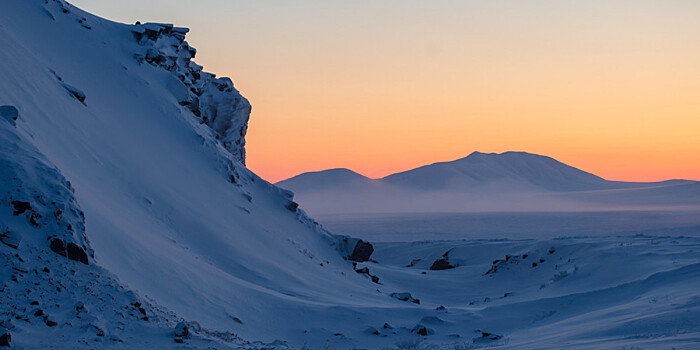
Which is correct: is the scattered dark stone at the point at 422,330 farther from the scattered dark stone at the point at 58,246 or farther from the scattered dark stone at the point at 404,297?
the scattered dark stone at the point at 58,246

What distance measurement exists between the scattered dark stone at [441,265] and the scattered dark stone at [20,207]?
930 inches

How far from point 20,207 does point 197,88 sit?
2043 centimetres

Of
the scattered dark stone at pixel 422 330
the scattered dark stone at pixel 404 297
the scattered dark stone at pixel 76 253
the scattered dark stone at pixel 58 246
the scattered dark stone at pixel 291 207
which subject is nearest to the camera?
the scattered dark stone at pixel 58 246

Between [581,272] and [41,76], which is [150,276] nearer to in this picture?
[41,76]

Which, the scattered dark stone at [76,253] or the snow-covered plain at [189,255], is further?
the scattered dark stone at [76,253]

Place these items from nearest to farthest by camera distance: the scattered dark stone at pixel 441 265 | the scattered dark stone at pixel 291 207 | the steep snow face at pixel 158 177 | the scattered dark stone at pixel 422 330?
the steep snow face at pixel 158 177 → the scattered dark stone at pixel 422 330 → the scattered dark stone at pixel 291 207 → the scattered dark stone at pixel 441 265

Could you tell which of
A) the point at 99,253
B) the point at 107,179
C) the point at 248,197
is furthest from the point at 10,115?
the point at 248,197

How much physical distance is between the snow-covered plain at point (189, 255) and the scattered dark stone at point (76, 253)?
29mm

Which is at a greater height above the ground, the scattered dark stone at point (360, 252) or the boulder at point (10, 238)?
the boulder at point (10, 238)

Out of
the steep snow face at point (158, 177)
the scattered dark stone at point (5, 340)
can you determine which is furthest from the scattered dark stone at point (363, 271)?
the scattered dark stone at point (5, 340)

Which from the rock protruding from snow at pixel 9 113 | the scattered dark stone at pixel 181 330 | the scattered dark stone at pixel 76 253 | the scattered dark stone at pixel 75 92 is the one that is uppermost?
the scattered dark stone at pixel 75 92

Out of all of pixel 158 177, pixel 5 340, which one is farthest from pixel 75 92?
pixel 5 340

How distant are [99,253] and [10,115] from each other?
273cm

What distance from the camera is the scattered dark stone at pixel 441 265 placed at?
3070 cm
